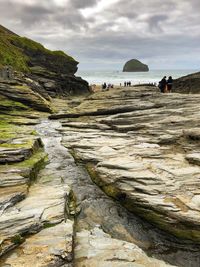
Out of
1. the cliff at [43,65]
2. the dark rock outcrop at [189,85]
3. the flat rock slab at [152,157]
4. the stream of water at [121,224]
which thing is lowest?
the stream of water at [121,224]

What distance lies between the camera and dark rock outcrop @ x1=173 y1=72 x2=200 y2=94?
232 feet

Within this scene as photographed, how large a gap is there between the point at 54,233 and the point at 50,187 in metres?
6.59

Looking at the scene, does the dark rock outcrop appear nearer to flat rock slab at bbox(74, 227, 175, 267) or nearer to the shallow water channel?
the shallow water channel

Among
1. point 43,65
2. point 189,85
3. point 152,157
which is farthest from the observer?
point 43,65

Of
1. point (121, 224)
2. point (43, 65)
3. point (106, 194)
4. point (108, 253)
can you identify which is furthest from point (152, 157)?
point (43, 65)

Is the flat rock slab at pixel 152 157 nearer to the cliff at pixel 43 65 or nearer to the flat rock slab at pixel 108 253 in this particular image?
the flat rock slab at pixel 108 253

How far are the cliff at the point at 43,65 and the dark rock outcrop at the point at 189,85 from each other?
31.7m

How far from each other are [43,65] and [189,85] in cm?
5679

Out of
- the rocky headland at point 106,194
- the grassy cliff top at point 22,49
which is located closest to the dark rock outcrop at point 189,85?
the rocky headland at point 106,194

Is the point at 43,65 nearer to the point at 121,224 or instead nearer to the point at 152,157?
the point at 152,157

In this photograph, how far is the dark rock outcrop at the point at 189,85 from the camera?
232 feet

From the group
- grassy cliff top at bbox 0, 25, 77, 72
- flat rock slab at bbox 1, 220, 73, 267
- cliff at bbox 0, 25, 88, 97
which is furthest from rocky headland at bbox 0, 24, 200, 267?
grassy cliff top at bbox 0, 25, 77, 72

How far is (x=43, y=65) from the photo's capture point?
111 metres

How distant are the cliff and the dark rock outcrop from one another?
3169cm
